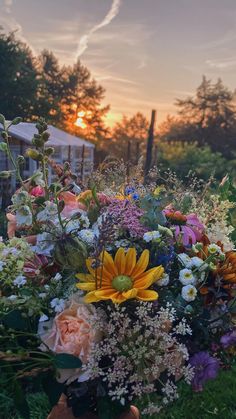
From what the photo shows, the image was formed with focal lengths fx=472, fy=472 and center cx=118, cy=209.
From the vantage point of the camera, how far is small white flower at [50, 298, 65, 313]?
3.41 ft

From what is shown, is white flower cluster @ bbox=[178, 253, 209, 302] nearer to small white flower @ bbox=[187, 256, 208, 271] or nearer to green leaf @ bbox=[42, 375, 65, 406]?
small white flower @ bbox=[187, 256, 208, 271]

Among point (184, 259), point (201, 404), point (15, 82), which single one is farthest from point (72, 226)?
point (15, 82)

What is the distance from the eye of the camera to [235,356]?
47.2 inches

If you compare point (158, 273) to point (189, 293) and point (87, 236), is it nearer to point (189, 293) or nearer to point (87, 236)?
point (189, 293)

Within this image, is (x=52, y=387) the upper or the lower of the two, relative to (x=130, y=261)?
lower

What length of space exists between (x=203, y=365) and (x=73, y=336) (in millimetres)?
308

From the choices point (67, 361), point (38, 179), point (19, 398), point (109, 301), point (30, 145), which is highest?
point (38, 179)

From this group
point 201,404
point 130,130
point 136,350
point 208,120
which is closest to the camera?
point 136,350

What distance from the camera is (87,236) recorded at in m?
1.08

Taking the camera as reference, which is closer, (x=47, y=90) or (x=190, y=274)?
(x=190, y=274)

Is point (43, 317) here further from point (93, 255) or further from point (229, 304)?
point (229, 304)

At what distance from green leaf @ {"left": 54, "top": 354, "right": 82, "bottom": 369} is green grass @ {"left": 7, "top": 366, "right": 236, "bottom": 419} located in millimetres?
1599

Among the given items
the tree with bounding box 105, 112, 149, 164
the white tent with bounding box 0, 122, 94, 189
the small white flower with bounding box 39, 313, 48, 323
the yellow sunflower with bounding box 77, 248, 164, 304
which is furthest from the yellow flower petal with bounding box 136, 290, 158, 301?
the tree with bounding box 105, 112, 149, 164

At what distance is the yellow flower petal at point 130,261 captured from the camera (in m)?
1.07
